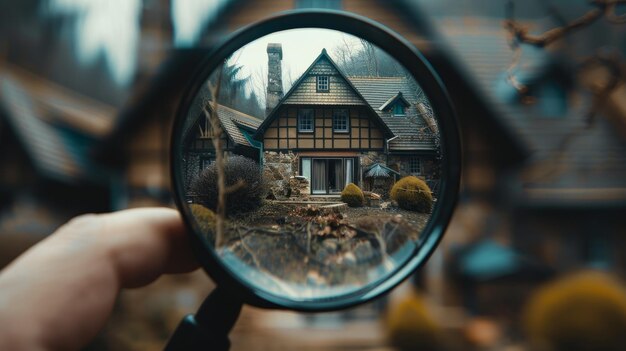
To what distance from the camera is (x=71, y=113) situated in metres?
3.32

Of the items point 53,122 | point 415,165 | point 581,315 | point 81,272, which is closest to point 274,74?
point 415,165

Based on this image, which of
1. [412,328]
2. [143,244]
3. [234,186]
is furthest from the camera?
[412,328]

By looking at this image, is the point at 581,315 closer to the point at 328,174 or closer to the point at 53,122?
the point at 328,174

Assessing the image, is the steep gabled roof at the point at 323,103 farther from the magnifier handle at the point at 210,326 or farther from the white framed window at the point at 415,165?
the magnifier handle at the point at 210,326

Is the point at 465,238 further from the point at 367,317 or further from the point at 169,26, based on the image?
the point at 169,26

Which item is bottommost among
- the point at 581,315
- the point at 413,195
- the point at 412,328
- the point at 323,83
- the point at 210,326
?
the point at 412,328

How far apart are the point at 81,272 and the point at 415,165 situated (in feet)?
1.14

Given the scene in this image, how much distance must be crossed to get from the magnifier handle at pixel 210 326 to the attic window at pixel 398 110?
0.22 metres

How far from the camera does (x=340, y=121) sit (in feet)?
1.49

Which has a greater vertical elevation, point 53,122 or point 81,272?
point 53,122

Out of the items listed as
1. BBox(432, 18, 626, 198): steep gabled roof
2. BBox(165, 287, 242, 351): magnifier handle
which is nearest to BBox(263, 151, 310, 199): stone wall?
BBox(165, 287, 242, 351): magnifier handle

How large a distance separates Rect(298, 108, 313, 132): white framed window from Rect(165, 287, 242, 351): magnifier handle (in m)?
0.16

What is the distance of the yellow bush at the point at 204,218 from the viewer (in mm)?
419

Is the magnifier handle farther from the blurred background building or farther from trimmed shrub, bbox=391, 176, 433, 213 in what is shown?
the blurred background building
